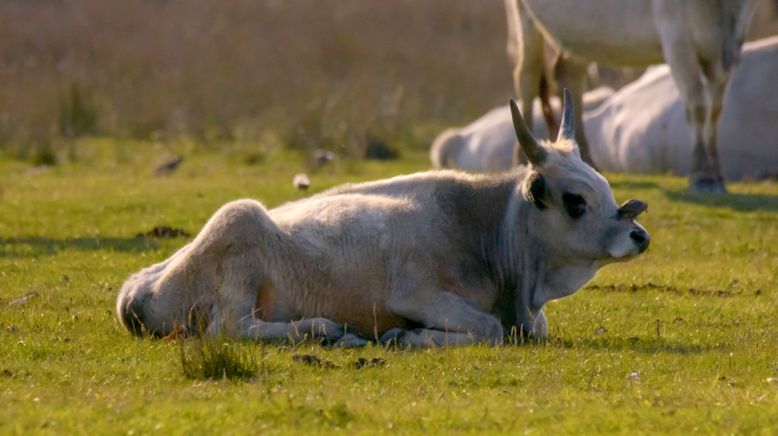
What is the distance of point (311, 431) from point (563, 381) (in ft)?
5.57

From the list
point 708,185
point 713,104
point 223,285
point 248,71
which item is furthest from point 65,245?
point 248,71

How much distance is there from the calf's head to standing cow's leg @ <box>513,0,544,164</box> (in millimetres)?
9371

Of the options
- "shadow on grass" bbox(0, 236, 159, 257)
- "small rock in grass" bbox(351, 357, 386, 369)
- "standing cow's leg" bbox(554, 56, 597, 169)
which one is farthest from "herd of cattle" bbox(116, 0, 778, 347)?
"standing cow's leg" bbox(554, 56, 597, 169)

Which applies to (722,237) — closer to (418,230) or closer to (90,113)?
(418,230)

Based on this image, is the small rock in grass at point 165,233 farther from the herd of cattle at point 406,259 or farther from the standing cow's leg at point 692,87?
the standing cow's leg at point 692,87

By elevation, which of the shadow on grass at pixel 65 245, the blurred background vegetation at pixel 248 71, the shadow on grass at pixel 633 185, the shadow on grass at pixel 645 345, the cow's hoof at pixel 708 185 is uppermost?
the shadow on grass at pixel 645 345

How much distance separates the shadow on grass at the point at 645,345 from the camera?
9320mm

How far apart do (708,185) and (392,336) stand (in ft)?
26.4

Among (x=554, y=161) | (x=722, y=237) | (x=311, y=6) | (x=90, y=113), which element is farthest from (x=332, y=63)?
(x=554, y=161)

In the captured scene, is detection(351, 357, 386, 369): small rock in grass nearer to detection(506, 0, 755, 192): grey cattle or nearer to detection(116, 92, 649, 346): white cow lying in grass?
detection(116, 92, 649, 346): white cow lying in grass

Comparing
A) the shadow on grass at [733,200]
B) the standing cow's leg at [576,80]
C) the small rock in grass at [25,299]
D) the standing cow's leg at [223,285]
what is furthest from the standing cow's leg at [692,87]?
the standing cow's leg at [223,285]

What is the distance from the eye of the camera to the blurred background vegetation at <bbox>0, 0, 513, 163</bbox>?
2544 centimetres

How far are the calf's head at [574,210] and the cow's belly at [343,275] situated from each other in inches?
30.3

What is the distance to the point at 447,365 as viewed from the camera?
866 cm
